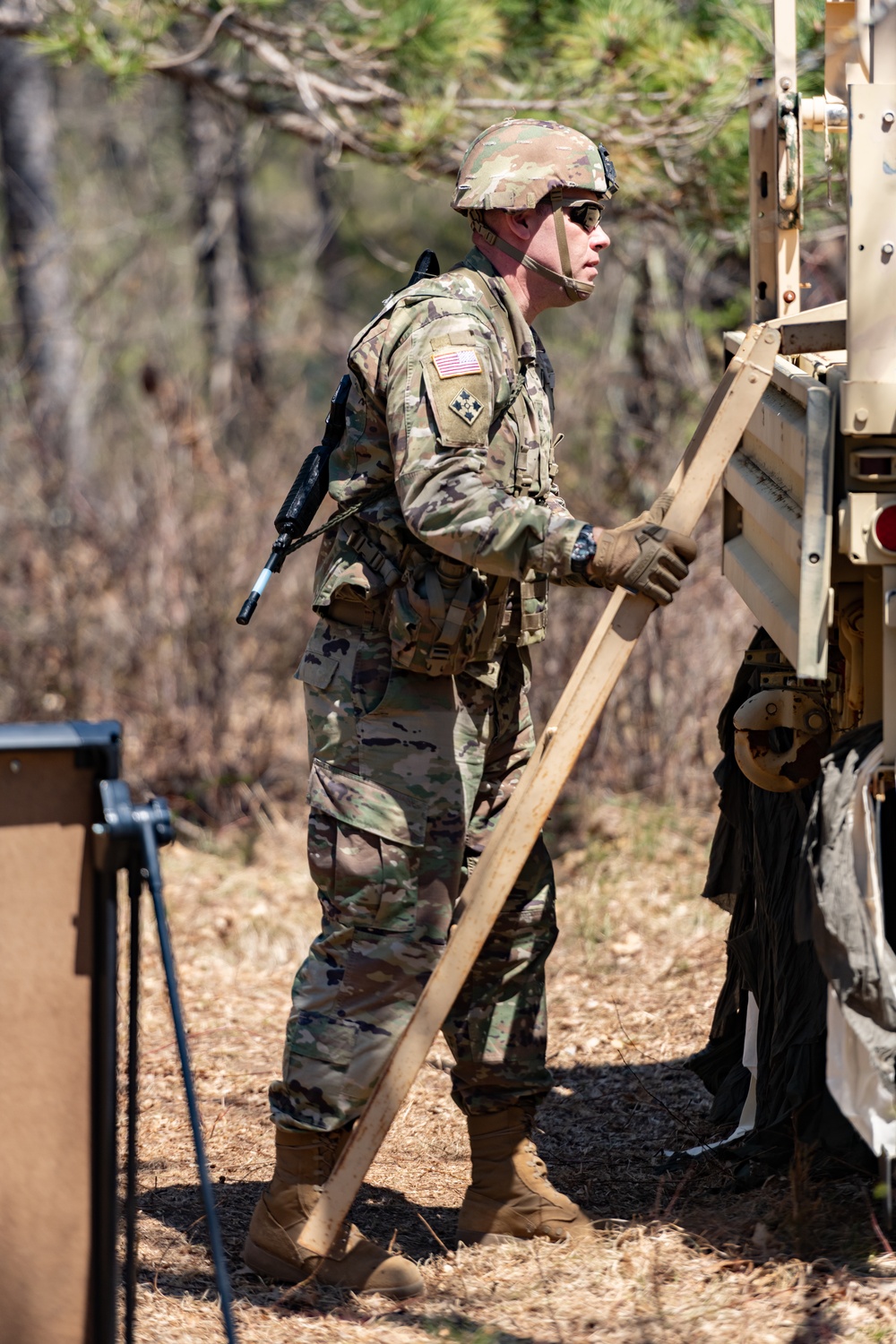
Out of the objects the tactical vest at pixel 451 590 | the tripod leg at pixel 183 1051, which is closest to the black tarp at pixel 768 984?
the tactical vest at pixel 451 590

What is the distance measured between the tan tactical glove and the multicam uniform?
20cm

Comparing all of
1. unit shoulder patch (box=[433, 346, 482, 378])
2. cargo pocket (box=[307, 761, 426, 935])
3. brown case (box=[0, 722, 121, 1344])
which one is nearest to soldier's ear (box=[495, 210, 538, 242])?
unit shoulder patch (box=[433, 346, 482, 378])

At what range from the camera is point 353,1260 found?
9.58 ft

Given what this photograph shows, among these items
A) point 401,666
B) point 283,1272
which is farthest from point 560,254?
point 283,1272

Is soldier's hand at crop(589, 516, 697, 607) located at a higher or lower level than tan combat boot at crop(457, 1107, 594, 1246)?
higher

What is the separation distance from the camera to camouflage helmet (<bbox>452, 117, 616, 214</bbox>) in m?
2.90

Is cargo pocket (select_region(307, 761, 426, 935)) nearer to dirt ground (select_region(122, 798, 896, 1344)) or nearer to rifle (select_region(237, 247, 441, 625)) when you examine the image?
rifle (select_region(237, 247, 441, 625))

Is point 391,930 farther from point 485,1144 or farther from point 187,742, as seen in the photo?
point 187,742

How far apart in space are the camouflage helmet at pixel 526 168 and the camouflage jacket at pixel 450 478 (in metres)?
0.15

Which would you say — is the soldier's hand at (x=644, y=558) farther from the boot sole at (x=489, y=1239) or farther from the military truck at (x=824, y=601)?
the boot sole at (x=489, y=1239)

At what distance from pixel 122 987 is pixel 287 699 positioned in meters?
2.22

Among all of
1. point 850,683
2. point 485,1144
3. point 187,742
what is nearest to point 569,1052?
point 485,1144

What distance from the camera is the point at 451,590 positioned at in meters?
2.87

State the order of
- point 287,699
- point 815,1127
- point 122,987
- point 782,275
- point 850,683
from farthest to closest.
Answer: point 287,699 < point 122,987 < point 782,275 < point 815,1127 < point 850,683
